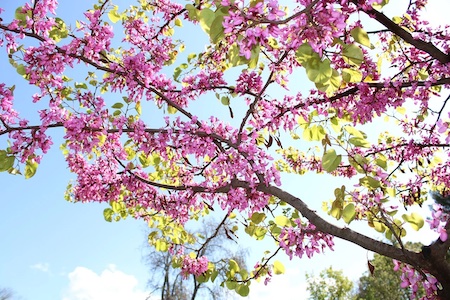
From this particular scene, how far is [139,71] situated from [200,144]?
1.06 meters

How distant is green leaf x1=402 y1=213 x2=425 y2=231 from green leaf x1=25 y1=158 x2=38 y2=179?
11.1ft

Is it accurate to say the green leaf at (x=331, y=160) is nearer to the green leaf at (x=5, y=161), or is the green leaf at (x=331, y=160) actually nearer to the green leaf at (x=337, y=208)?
the green leaf at (x=337, y=208)

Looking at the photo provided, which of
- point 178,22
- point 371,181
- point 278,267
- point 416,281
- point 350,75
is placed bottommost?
point 416,281

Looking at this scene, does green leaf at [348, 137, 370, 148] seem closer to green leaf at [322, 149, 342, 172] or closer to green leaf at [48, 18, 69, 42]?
green leaf at [322, 149, 342, 172]

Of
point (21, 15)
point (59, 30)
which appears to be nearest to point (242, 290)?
point (59, 30)

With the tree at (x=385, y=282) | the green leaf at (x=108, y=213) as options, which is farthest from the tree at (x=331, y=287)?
the green leaf at (x=108, y=213)

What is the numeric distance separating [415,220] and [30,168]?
138 inches

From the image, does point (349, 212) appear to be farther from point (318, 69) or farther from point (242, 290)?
point (242, 290)

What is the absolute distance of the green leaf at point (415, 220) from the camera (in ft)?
8.78

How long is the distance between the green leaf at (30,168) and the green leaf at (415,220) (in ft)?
11.1

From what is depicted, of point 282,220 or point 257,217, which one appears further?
point 257,217

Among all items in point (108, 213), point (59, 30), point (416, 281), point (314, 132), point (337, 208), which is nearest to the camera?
point (337, 208)

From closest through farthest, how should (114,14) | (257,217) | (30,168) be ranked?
(257,217) < (30,168) < (114,14)

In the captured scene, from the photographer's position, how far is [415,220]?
2688 millimetres
